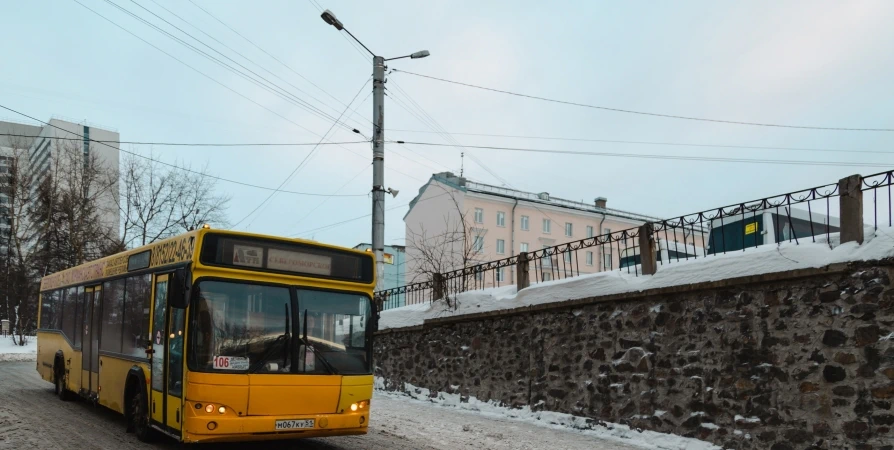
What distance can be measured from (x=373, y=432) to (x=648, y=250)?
513cm

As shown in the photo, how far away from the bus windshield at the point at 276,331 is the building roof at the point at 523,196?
147 feet

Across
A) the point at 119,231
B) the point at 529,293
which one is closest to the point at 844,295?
the point at 529,293

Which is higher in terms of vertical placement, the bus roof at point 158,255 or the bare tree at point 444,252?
the bare tree at point 444,252

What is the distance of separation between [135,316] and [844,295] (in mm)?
8945

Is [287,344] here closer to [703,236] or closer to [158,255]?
[158,255]

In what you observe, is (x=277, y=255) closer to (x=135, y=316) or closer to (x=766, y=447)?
(x=135, y=316)

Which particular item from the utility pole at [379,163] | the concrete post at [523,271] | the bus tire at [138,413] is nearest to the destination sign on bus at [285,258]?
the bus tire at [138,413]

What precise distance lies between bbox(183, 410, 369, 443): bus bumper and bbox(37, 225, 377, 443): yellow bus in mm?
11

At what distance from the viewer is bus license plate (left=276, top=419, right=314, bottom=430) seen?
7.26 metres

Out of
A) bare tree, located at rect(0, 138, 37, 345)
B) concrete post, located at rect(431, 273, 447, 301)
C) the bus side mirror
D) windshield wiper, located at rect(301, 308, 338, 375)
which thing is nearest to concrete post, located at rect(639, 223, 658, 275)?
windshield wiper, located at rect(301, 308, 338, 375)

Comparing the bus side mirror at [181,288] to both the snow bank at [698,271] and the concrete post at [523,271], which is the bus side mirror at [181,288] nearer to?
the snow bank at [698,271]

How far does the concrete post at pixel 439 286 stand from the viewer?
49.7 feet

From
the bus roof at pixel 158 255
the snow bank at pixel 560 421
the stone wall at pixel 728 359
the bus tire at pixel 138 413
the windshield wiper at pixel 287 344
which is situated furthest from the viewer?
the snow bank at pixel 560 421

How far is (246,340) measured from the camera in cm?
725
